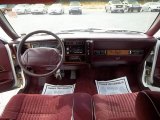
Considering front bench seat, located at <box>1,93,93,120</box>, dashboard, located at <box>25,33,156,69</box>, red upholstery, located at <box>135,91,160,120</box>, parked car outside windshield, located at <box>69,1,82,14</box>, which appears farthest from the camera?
dashboard, located at <box>25,33,156,69</box>

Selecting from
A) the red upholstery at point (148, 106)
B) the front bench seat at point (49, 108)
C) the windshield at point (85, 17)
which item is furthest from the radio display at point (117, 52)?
the red upholstery at point (148, 106)

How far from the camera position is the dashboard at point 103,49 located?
325cm

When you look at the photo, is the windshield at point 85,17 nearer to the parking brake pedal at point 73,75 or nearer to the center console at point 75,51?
the center console at point 75,51

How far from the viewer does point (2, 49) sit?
325cm

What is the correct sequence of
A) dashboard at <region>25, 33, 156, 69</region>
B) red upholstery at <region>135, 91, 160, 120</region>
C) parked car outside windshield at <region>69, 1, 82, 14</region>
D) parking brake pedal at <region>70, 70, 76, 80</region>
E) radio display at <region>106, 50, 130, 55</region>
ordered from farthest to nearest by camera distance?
parking brake pedal at <region>70, 70, 76, 80</region>
radio display at <region>106, 50, 130, 55</region>
dashboard at <region>25, 33, 156, 69</region>
parked car outside windshield at <region>69, 1, 82, 14</region>
red upholstery at <region>135, 91, 160, 120</region>

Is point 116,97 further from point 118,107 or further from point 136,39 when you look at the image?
point 136,39

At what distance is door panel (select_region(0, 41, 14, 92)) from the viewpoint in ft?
10.7

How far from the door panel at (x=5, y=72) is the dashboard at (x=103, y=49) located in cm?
30

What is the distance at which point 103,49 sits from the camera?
3.41 m

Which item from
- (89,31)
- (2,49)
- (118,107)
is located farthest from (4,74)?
(118,107)

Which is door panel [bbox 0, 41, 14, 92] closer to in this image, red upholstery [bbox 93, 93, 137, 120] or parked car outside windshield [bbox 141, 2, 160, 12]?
red upholstery [bbox 93, 93, 137, 120]

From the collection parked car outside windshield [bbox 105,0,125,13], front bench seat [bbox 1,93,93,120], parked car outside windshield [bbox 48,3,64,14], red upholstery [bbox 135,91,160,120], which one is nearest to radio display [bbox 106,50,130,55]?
parked car outside windshield [bbox 105,0,125,13]

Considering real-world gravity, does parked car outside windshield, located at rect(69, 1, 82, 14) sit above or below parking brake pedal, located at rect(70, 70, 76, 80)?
above

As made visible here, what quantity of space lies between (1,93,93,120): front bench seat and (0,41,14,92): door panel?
107 centimetres
